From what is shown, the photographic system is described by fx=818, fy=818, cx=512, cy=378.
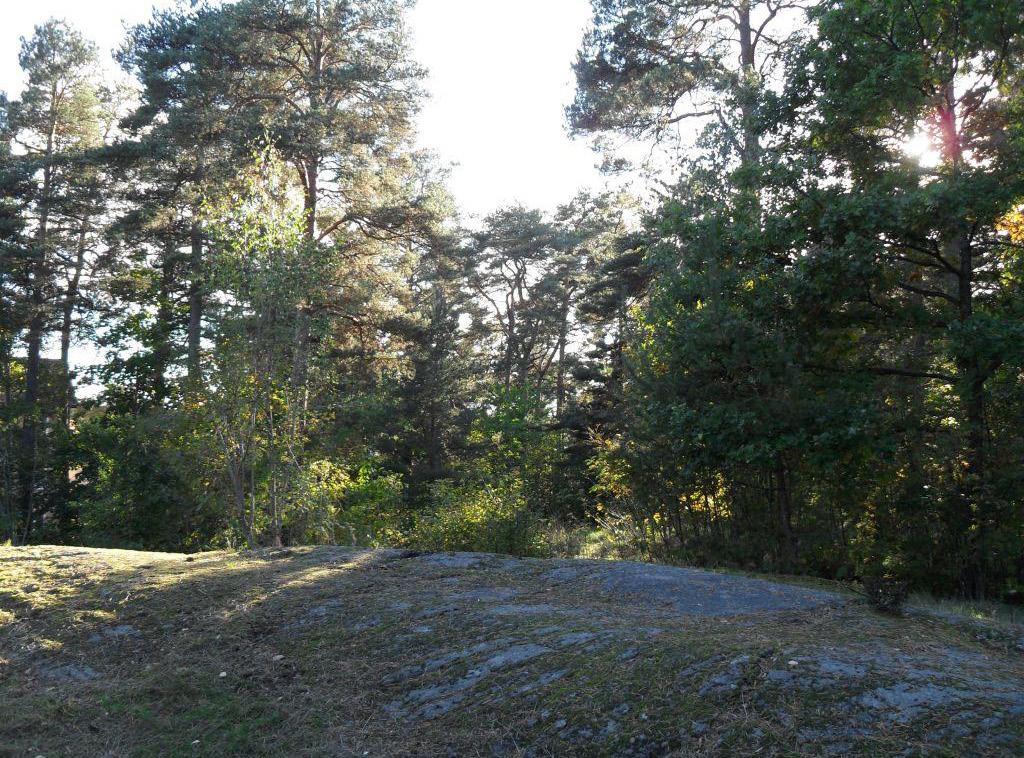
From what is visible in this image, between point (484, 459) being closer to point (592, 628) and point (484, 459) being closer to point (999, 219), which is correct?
point (999, 219)

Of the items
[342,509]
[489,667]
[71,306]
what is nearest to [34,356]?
[71,306]

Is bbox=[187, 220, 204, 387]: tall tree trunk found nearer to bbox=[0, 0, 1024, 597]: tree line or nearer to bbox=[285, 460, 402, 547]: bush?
bbox=[0, 0, 1024, 597]: tree line

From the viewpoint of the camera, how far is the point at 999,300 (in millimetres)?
8680

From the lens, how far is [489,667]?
4.60m

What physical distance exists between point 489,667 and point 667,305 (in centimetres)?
614

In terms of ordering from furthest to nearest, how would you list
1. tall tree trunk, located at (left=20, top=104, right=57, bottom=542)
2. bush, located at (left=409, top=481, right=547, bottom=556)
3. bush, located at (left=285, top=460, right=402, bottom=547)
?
1. tall tree trunk, located at (left=20, top=104, right=57, bottom=542)
2. bush, located at (left=285, top=460, right=402, bottom=547)
3. bush, located at (left=409, top=481, right=547, bottom=556)

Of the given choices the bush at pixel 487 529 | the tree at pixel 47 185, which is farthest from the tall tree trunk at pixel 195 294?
the bush at pixel 487 529

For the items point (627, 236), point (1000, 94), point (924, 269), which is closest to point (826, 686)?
point (924, 269)

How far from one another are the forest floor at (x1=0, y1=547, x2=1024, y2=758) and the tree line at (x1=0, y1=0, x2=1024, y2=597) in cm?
270

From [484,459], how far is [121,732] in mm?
18284

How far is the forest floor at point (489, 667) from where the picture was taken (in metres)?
3.56

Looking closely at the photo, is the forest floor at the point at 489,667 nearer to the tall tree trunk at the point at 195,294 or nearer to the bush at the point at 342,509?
the bush at the point at 342,509

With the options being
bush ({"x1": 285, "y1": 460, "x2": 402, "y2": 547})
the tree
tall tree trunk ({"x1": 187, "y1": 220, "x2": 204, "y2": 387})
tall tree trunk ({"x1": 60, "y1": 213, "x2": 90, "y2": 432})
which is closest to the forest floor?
bush ({"x1": 285, "y1": 460, "x2": 402, "y2": 547})

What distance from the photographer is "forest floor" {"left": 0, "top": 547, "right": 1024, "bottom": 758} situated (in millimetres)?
3557
